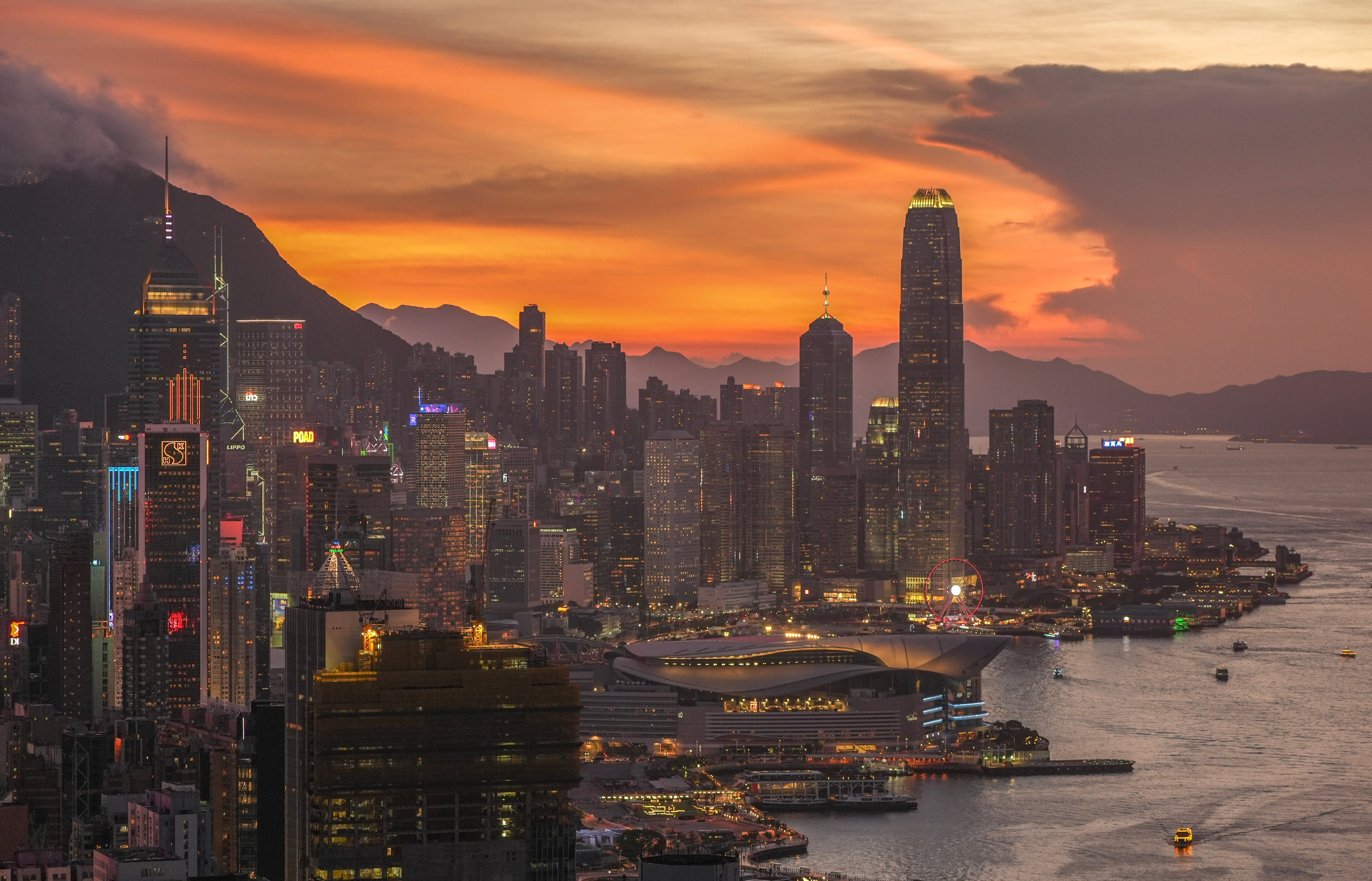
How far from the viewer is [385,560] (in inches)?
1726

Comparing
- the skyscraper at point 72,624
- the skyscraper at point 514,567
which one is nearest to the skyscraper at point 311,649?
the skyscraper at point 72,624

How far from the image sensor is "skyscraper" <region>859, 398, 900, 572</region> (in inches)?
2616

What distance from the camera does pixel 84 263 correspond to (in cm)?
5606

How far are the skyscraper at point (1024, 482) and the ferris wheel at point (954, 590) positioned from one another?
5.80 m

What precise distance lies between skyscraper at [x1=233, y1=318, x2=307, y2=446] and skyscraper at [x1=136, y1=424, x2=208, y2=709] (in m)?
15.3

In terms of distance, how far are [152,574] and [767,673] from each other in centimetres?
1255

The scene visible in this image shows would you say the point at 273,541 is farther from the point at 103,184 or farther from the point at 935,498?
the point at 935,498

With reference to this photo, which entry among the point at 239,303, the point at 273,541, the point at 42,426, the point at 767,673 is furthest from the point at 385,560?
the point at 239,303

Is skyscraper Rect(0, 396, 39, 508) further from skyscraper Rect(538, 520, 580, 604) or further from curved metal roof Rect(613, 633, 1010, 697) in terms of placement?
curved metal roof Rect(613, 633, 1010, 697)

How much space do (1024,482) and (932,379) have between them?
624 cm

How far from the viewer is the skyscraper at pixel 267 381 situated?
60812 mm

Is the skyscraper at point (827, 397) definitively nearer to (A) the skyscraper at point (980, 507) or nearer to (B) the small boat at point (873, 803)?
(A) the skyscraper at point (980, 507)

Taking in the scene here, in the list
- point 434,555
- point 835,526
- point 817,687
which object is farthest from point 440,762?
point 835,526

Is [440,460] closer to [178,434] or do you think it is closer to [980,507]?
[178,434]
